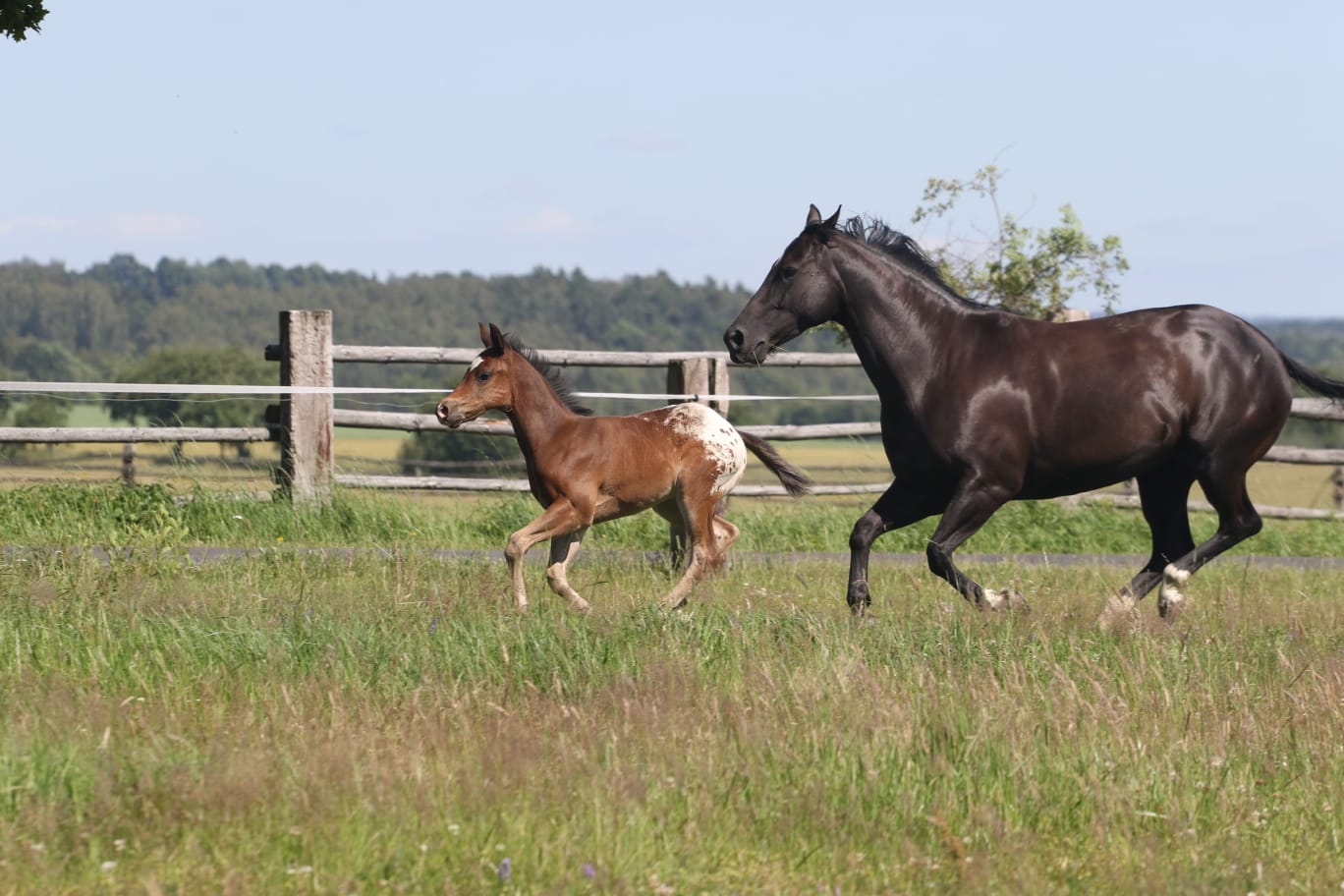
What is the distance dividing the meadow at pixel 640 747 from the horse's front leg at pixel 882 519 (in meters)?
0.23

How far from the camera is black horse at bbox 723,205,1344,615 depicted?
8141mm

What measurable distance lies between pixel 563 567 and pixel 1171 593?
334 cm

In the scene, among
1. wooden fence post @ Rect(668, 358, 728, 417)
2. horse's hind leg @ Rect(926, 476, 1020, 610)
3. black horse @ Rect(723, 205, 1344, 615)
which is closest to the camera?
horse's hind leg @ Rect(926, 476, 1020, 610)

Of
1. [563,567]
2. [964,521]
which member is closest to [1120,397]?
[964,521]

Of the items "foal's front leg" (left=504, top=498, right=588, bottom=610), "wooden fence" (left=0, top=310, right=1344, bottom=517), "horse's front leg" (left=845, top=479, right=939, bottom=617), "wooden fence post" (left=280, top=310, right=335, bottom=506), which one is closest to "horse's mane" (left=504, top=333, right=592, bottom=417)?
"foal's front leg" (left=504, top=498, right=588, bottom=610)

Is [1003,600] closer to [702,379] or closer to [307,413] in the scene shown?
[702,379]

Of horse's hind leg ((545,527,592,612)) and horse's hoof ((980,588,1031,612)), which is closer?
horse's hoof ((980,588,1031,612))

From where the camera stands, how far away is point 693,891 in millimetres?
3912

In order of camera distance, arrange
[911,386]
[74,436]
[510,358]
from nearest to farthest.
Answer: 1. [911,386]
2. [510,358]
3. [74,436]

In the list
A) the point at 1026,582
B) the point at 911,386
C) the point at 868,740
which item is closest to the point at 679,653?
the point at 868,740

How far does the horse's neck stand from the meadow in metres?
1.31

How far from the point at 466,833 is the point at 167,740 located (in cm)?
131

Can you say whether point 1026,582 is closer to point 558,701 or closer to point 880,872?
point 558,701

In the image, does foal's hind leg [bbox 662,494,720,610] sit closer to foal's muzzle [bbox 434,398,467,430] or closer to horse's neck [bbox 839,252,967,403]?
foal's muzzle [bbox 434,398,467,430]
